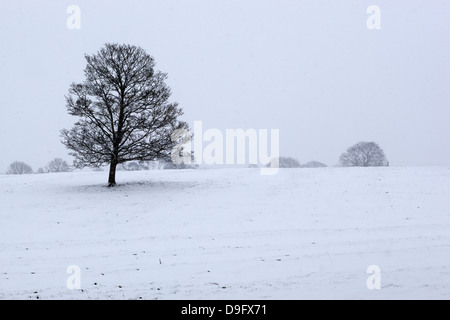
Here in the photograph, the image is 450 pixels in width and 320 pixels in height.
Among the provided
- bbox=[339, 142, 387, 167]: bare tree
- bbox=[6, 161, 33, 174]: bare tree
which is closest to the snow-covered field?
bbox=[339, 142, 387, 167]: bare tree

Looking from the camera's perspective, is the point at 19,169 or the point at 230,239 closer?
the point at 230,239

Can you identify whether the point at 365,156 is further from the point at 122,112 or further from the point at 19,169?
the point at 19,169

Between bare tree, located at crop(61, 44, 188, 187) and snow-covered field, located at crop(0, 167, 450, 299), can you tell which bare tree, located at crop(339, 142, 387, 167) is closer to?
snow-covered field, located at crop(0, 167, 450, 299)

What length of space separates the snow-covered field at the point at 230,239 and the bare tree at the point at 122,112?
2.57 meters

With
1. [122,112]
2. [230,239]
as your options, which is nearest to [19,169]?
[122,112]

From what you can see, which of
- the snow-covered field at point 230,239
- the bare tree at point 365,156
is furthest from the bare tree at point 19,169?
the bare tree at point 365,156

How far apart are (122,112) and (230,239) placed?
13961mm

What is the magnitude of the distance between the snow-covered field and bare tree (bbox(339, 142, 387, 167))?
5344 centimetres

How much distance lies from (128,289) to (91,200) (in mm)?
12936

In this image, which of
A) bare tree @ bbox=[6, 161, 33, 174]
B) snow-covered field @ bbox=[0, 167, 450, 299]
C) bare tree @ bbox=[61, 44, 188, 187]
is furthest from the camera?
bare tree @ bbox=[6, 161, 33, 174]

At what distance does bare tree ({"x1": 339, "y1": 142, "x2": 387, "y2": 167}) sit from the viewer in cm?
7650

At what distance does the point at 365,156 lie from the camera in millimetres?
77688

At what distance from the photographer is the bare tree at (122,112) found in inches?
906

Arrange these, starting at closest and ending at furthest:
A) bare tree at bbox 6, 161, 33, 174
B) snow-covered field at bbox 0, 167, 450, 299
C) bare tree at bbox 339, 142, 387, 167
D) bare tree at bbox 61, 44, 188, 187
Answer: snow-covered field at bbox 0, 167, 450, 299
bare tree at bbox 61, 44, 188, 187
bare tree at bbox 339, 142, 387, 167
bare tree at bbox 6, 161, 33, 174
